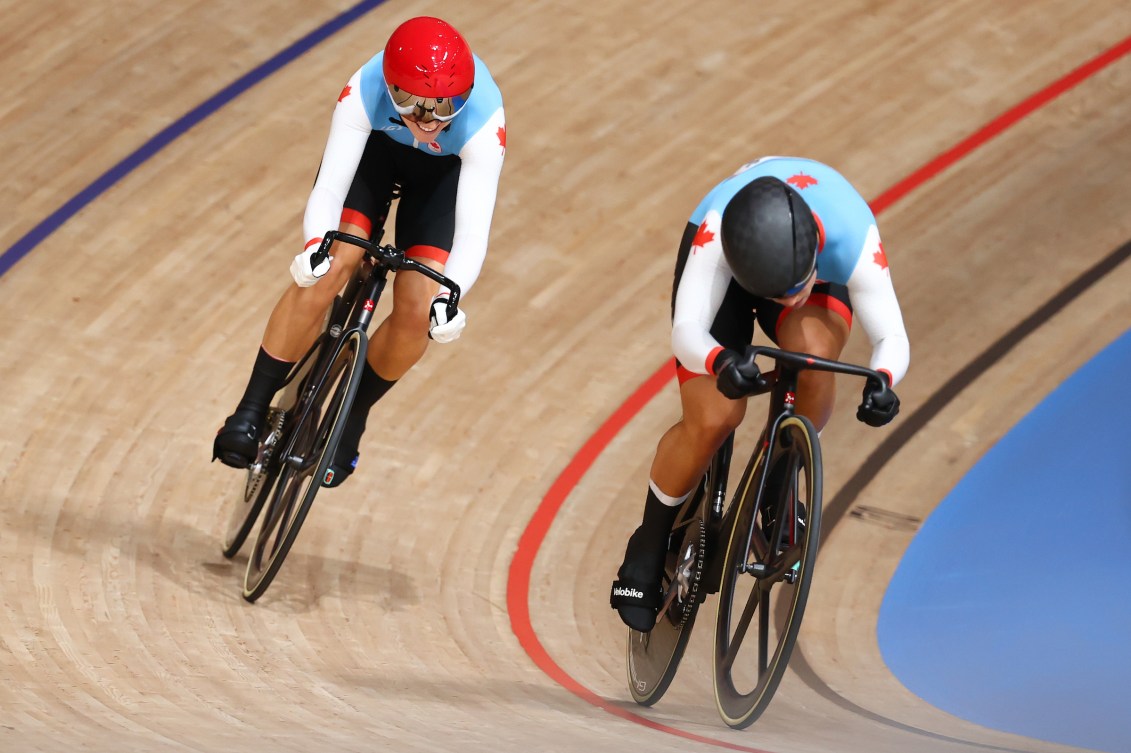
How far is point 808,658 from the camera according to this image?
3672 mm

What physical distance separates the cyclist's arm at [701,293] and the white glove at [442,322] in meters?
0.53

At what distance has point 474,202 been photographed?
321cm

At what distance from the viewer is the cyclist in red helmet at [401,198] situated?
3010mm

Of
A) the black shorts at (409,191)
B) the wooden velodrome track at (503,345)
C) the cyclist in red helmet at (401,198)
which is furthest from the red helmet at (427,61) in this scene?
the wooden velodrome track at (503,345)

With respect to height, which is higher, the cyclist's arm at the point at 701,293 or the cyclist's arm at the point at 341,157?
the cyclist's arm at the point at 341,157

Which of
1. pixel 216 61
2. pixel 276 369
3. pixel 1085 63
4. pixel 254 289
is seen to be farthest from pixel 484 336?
pixel 1085 63

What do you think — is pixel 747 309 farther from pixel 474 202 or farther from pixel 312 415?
pixel 312 415

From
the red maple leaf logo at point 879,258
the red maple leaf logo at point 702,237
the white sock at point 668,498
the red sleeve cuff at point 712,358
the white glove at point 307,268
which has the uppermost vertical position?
the red maple leaf logo at point 702,237

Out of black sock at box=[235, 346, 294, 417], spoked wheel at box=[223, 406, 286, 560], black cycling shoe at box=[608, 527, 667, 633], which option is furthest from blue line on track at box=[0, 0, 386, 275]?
black cycling shoe at box=[608, 527, 667, 633]

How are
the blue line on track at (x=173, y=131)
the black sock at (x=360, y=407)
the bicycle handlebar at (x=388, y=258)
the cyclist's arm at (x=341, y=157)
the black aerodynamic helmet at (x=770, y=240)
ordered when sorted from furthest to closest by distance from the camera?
the blue line on track at (x=173, y=131), the black sock at (x=360, y=407), the cyclist's arm at (x=341, y=157), the bicycle handlebar at (x=388, y=258), the black aerodynamic helmet at (x=770, y=240)

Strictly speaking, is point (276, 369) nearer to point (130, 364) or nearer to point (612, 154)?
point (130, 364)

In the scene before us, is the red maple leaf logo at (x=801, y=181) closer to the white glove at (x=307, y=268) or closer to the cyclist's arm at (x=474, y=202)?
the cyclist's arm at (x=474, y=202)

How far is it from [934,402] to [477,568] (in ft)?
5.88

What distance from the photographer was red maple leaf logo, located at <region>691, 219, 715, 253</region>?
9.02ft
